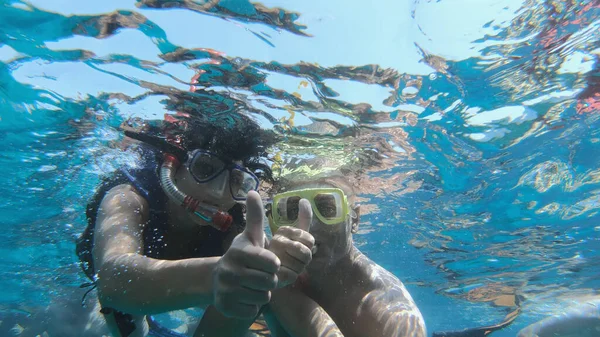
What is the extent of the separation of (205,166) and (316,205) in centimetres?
231

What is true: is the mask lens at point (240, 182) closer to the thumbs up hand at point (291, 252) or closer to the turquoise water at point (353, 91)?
the turquoise water at point (353, 91)

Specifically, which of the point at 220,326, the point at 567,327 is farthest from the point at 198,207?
the point at 567,327

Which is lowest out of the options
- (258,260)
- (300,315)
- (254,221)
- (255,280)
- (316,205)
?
(300,315)

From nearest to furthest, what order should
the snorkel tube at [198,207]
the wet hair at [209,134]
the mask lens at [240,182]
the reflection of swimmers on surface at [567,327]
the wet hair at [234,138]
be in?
1. the snorkel tube at [198,207]
2. the mask lens at [240,182]
3. the wet hair at [234,138]
4. the wet hair at [209,134]
5. the reflection of swimmers on surface at [567,327]

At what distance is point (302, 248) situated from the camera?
2.39 metres

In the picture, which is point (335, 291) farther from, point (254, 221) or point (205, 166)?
point (205, 166)

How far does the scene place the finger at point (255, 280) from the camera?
2.01 metres

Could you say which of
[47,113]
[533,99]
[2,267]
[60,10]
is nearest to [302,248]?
[60,10]

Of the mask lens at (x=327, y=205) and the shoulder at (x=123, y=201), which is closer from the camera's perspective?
the shoulder at (x=123, y=201)

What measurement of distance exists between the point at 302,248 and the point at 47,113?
24.5 feet

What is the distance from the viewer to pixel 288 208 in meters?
4.46

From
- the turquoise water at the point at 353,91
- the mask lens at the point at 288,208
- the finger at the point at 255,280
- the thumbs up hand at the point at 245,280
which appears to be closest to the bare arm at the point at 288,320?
the mask lens at the point at 288,208

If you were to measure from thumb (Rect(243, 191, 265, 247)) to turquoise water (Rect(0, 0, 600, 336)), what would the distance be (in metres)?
3.58

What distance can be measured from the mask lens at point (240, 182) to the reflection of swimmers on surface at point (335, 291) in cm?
131
